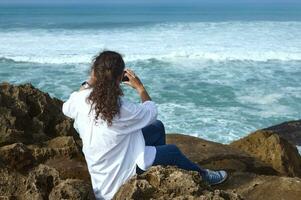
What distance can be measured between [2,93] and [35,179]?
1741 mm

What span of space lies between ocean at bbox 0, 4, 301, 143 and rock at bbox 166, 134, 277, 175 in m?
4.03

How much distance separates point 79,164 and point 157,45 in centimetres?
1951

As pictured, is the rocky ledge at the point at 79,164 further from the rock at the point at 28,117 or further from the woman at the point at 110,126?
the woman at the point at 110,126

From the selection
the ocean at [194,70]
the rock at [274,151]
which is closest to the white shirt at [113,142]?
the rock at [274,151]

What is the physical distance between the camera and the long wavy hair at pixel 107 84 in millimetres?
3096

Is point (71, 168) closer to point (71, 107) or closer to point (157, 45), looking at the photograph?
point (71, 107)

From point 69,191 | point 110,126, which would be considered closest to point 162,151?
point 110,126

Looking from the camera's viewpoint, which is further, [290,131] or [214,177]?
[290,131]

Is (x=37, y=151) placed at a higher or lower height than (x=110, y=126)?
lower

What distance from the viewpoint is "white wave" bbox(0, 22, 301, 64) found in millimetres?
19844

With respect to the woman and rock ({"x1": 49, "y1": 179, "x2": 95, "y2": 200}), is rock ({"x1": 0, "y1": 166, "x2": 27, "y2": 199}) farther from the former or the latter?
the woman

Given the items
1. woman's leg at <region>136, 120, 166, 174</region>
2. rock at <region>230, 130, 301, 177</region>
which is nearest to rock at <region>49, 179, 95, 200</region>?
woman's leg at <region>136, 120, 166, 174</region>

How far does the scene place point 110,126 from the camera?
3.19 metres

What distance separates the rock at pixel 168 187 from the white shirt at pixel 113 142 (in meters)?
0.35
